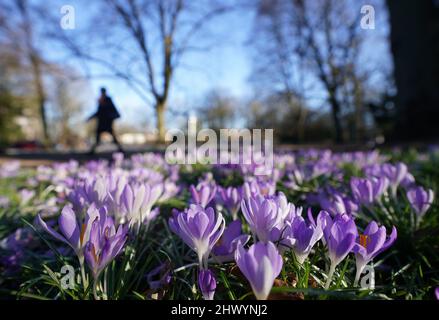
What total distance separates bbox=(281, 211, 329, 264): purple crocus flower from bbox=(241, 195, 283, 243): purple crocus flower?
0.03m

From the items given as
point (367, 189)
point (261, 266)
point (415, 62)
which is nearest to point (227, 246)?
point (261, 266)

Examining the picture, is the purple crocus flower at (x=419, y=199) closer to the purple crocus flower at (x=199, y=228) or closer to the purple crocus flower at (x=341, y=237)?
the purple crocus flower at (x=341, y=237)

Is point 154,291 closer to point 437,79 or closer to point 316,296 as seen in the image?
point 316,296

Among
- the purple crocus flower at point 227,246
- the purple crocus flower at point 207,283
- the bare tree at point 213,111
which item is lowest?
the purple crocus flower at point 207,283

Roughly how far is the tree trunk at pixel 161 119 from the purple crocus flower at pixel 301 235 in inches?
58.5

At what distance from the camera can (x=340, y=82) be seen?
15109 mm

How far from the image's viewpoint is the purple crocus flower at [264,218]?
0.74m

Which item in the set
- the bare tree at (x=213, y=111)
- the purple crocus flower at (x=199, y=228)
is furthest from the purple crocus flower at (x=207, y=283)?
the bare tree at (x=213, y=111)

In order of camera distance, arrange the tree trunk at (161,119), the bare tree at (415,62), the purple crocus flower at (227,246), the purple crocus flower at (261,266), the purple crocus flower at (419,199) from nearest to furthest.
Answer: the purple crocus flower at (261,266)
the purple crocus flower at (227,246)
the purple crocus flower at (419,199)
the tree trunk at (161,119)
the bare tree at (415,62)

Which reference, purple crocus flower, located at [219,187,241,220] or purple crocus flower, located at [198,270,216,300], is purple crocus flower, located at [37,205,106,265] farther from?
purple crocus flower, located at [219,187,241,220]

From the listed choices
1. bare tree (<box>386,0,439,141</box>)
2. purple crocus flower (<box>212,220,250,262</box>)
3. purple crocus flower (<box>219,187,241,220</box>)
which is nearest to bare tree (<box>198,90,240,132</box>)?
purple crocus flower (<box>219,187,241,220</box>)
